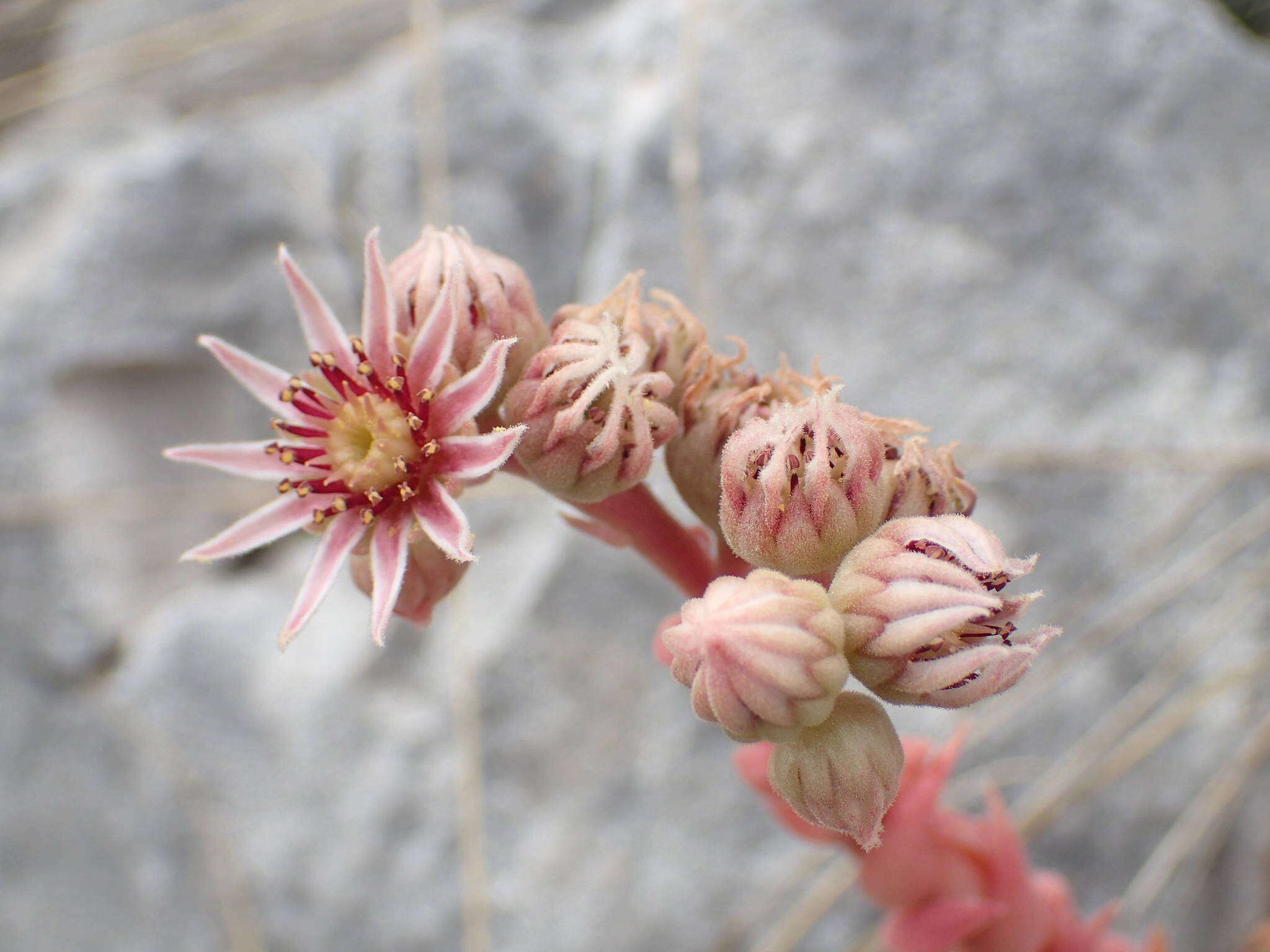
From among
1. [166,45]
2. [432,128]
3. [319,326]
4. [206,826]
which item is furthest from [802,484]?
[166,45]

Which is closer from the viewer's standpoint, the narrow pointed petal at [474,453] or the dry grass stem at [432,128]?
the narrow pointed petal at [474,453]

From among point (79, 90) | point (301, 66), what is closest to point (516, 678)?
point (301, 66)

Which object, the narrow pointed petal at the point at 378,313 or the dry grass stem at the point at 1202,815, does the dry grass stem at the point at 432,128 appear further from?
the dry grass stem at the point at 1202,815

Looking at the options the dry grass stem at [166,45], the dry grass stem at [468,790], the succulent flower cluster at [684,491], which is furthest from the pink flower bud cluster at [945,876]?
the dry grass stem at [166,45]

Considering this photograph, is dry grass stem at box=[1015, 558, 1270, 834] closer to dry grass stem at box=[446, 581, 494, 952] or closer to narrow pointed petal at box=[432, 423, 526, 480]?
dry grass stem at box=[446, 581, 494, 952]

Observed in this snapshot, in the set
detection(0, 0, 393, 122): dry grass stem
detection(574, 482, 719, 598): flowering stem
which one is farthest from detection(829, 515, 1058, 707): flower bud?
detection(0, 0, 393, 122): dry grass stem

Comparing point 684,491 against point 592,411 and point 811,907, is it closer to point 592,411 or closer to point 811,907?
point 592,411

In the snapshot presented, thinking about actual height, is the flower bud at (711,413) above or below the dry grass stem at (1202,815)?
above

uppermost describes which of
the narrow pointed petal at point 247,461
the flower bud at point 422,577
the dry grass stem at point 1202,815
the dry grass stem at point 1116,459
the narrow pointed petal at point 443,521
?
the narrow pointed petal at point 443,521
